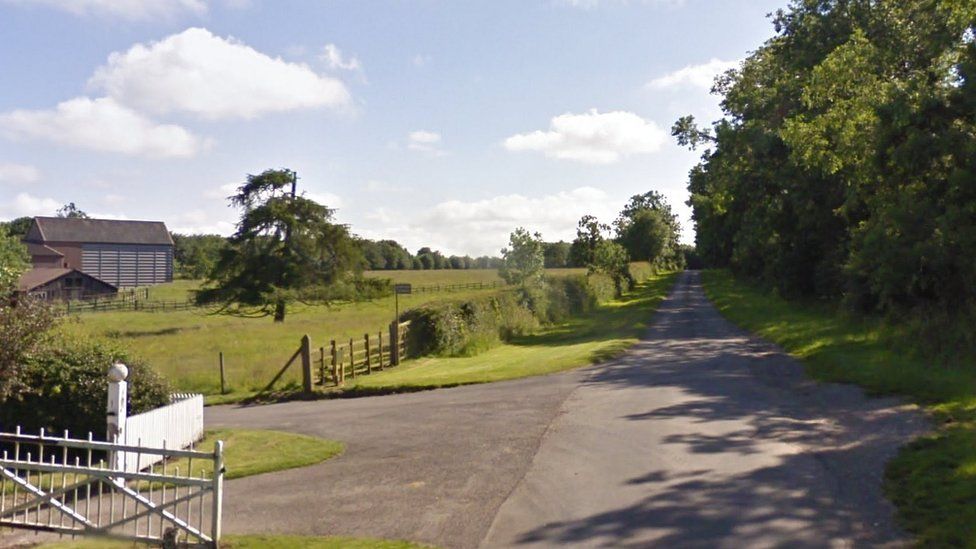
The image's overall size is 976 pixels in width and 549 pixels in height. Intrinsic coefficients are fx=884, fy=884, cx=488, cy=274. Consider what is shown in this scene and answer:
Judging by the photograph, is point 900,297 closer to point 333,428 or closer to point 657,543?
point 333,428

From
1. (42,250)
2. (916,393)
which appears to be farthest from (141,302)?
(916,393)

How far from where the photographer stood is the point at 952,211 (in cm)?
1748

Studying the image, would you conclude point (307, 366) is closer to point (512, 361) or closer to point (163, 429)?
point (512, 361)

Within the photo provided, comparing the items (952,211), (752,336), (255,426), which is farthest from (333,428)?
(752,336)

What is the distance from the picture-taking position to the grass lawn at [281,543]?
830cm

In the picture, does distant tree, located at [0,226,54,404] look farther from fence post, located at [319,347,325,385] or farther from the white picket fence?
fence post, located at [319,347,325,385]

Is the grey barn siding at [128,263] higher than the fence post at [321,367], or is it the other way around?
the grey barn siding at [128,263]

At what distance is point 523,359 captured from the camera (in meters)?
26.0

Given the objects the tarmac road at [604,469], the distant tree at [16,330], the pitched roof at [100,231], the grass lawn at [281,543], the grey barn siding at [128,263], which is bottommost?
the grass lawn at [281,543]

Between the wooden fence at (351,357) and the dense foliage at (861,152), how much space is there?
530 inches

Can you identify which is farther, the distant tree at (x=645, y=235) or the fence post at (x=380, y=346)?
the distant tree at (x=645, y=235)

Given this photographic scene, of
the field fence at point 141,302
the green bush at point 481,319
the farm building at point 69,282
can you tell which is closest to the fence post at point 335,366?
the green bush at point 481,319

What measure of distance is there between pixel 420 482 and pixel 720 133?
28236 millimetres

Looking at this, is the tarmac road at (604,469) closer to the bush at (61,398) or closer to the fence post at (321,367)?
the bush at (61,398)
